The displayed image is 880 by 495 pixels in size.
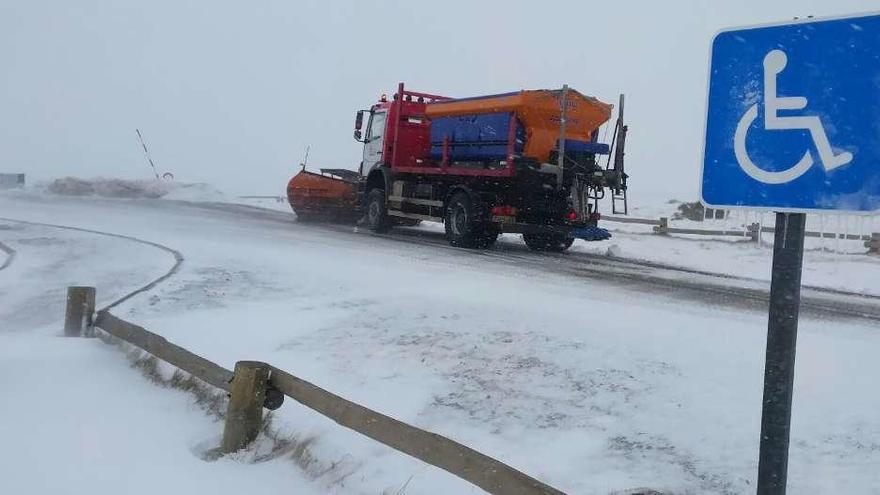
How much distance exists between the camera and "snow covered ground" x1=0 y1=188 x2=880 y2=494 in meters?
4.09

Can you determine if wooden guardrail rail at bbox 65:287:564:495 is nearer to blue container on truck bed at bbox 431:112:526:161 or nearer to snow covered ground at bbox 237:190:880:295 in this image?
snow covered ground at bbox 237:190:880:295

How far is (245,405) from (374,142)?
13.1 metres

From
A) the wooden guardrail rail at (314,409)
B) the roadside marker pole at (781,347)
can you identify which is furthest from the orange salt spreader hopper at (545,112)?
the roadside marker pole at (781,347)

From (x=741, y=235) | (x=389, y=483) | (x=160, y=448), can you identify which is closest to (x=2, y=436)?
(x=160, y=448)

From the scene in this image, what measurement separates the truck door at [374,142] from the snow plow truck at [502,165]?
160 millimetres

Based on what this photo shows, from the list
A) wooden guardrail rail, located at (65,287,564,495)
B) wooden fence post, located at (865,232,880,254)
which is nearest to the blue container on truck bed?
wooden guardrail rail, located at (65,287,564,495)

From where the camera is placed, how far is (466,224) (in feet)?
45.2

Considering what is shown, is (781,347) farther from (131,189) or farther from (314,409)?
(131,189)

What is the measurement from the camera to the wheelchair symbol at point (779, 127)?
177 cm

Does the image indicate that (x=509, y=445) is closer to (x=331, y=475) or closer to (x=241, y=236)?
(x=331, y=475)

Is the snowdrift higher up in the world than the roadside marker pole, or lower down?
higher up

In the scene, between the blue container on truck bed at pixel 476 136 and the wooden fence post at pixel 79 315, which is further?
the blue container on truck bed at pixel 476 136

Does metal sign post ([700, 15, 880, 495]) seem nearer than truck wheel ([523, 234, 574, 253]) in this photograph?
Yes

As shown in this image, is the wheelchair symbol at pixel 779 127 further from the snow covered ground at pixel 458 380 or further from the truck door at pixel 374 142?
the truck door at pixel 374 142
